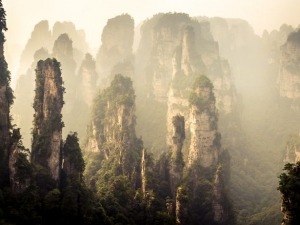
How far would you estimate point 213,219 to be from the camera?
68125 millimetres

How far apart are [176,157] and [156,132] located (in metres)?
36.8

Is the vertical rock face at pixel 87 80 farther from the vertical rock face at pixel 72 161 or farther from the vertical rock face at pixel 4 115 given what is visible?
the vertical rock face at pixel 4 115

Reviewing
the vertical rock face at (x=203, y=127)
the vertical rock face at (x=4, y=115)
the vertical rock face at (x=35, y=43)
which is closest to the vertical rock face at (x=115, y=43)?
the vertical rock face at (x=35, y=43)

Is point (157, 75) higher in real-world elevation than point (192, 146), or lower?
higher

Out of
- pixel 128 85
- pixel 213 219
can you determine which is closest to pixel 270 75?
pixel 128 85

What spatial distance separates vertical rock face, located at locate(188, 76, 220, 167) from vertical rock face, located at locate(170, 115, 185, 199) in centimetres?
867

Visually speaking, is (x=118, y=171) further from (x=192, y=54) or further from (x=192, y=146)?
(x=192, y=54)

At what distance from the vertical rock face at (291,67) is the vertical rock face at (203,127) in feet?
165

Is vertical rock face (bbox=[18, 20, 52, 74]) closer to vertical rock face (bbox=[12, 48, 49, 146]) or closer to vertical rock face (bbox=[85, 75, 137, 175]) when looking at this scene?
vertical rock face (bbox=[12, 48, 49, 146])

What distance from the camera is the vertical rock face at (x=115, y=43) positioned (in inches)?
5167

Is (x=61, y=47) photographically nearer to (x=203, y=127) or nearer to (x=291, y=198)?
(x=203, y=127)

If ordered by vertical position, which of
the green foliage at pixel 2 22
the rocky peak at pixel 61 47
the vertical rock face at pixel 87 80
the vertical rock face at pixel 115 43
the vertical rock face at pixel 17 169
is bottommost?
the vertical rock face at pixel 17 169

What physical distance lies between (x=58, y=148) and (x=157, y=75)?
67.5m

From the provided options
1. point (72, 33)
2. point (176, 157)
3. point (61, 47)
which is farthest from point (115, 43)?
point (176, 157)
